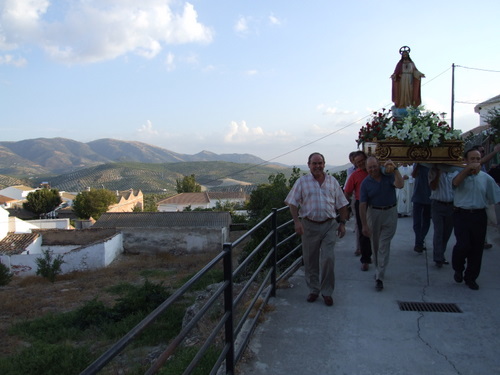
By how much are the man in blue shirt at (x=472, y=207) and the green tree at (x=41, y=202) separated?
6880 cm

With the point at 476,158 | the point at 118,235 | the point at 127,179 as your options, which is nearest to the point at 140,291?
the point at 476,158

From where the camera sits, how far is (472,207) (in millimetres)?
5109

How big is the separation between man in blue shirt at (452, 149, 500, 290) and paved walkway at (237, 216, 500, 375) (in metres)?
0.43

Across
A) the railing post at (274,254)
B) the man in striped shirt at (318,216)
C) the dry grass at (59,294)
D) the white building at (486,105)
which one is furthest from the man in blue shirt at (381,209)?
the white building at (486,105)

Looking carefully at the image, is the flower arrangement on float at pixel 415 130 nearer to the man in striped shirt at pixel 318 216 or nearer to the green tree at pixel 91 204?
the man in striped shirt at pixel 318 216

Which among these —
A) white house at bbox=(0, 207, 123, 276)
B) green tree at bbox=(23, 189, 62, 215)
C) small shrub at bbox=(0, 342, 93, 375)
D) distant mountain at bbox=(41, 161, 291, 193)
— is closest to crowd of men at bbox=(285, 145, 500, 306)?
small shrub at bbox=(0, 342, 93, 375)

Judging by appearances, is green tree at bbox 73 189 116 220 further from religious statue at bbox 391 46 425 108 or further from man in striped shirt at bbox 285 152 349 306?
man in striped shirt at bbox 285 152 349 306

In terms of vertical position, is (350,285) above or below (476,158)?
below

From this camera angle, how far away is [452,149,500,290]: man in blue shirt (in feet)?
16.7

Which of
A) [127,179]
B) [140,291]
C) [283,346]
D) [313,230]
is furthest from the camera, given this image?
[127,179]

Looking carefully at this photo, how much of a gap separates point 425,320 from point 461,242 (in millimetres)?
1444

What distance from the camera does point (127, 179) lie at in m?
140

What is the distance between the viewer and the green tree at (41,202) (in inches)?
2549

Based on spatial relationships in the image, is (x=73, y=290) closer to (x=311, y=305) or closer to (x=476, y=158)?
(x=311, y=305)
